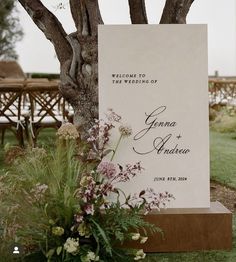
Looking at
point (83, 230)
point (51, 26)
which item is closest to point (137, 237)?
point (83, 230)

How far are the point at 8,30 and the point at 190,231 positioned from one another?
521 inches

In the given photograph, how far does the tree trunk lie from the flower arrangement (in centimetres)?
137

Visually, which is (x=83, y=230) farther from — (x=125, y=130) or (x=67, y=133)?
(x=125, y=130)

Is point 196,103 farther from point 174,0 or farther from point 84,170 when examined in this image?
point 174,0

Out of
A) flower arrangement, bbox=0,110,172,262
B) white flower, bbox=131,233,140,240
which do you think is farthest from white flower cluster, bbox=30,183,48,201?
white flower, bbox=131,233,140,240

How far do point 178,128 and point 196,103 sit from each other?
0.15m

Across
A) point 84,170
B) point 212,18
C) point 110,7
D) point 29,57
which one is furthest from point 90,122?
point 29,57

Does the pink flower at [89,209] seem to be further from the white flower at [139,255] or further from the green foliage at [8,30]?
the green foliage at [8,30]

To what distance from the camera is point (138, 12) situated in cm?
525

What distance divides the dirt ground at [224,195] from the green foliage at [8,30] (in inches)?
433

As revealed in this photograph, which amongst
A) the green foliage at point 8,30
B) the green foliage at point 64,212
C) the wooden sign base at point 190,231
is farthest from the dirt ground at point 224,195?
the green foliage at point 8,30

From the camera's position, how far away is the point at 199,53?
3.32m

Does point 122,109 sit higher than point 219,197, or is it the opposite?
point 122,109

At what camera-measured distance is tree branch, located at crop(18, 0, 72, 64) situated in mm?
4738
